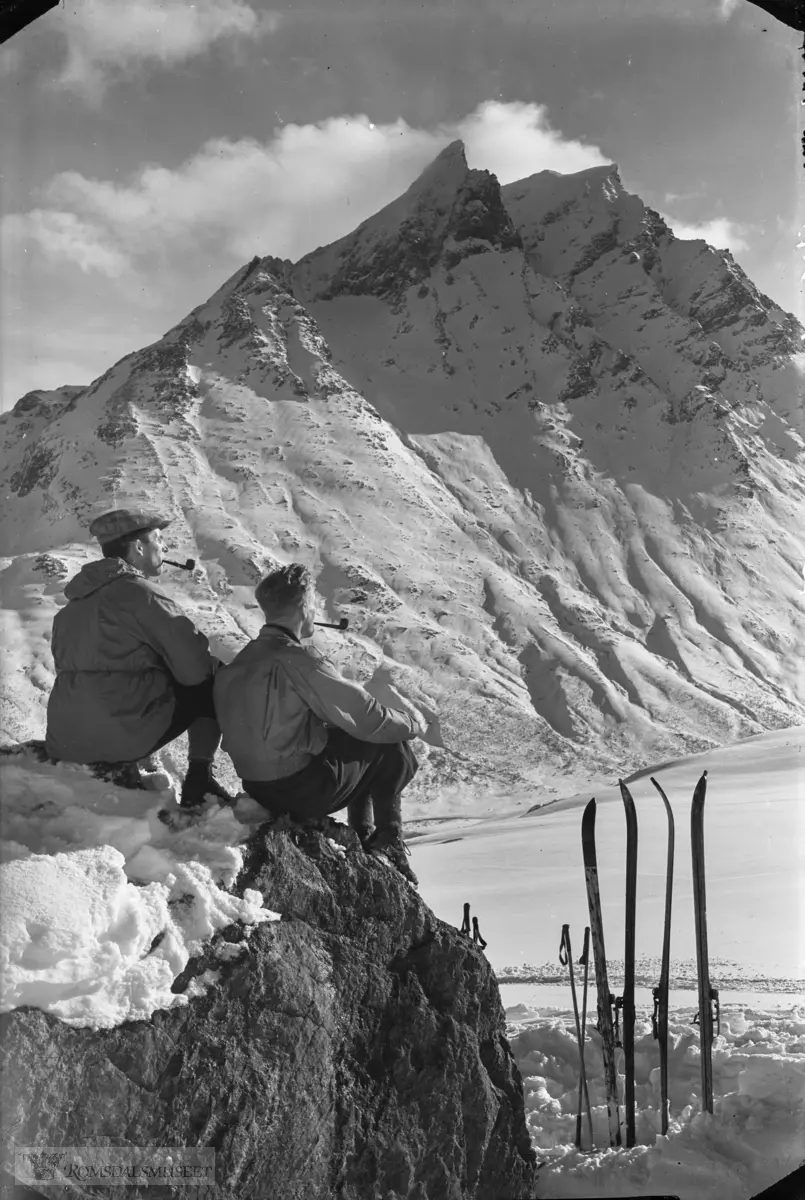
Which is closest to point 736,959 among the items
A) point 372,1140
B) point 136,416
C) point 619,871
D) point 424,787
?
point 619,871

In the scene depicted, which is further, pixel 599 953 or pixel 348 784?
pixel 599 953

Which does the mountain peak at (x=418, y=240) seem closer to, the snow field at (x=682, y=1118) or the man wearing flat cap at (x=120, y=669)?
the snow field at (x=682, y=1118)

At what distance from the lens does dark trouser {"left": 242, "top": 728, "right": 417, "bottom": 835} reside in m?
2.23

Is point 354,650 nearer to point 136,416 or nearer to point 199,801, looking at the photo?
point 136,416

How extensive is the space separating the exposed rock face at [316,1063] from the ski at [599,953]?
0.37 meters

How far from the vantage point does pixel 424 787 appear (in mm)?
34125

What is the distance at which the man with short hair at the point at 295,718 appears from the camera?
7.22 ft

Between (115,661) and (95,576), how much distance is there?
202 millimetres

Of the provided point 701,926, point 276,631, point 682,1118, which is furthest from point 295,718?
point 682,1118

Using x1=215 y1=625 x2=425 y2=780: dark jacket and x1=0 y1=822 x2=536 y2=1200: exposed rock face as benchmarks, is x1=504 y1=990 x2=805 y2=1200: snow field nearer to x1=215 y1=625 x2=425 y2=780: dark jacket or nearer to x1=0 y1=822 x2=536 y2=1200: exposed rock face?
x1=0 y1=822 x2=536 y2=1200: exposed rock face

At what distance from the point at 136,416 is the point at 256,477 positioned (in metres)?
7.34

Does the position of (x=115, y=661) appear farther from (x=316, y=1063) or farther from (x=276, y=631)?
(x=316, y=1063)

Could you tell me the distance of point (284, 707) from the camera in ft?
7.29

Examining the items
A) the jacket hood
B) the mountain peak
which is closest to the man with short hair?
the jacket hood
